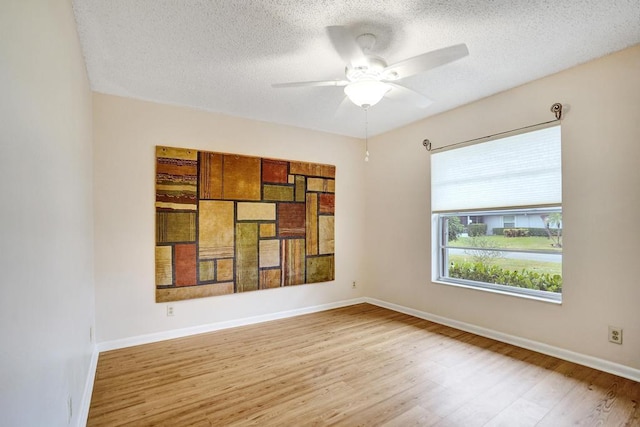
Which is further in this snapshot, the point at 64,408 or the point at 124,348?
the point at 124,348

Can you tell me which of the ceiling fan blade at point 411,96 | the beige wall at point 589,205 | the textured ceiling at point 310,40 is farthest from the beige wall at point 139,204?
the beige wall at point 589,205

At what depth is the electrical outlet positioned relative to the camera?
2562mm

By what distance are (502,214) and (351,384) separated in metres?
2.37

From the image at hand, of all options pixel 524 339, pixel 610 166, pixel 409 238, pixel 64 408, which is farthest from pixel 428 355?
pixel 64 408

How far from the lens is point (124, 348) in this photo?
10.6 ft

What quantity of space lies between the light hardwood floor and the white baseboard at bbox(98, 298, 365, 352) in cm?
10

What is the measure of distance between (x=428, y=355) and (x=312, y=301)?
1.89 meters

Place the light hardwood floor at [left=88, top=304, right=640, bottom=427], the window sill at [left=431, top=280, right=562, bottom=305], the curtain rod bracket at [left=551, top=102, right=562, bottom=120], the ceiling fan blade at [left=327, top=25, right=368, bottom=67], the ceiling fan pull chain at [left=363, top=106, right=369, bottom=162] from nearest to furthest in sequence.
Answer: the ceiling fan blade at [left=327, top=25, right=368, bottom=67]
the light hardwood floor at [left=88, top=304, right=640, bottom=427]
the curtain rod bracket at [left=551, top=102, right=562, bottom=120]
the window sill at [left=431, top=280, right=562, bottom=305]
the ceiling fan pull chain at [left=363, top=106, right=369, bottom=162]

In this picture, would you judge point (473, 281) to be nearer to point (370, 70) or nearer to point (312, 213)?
point (312, 213)

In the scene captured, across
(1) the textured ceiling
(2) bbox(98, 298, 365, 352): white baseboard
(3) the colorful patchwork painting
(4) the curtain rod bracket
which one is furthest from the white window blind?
(2) bbox(98, 298, 365, 352): white baseboard

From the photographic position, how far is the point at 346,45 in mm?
1985

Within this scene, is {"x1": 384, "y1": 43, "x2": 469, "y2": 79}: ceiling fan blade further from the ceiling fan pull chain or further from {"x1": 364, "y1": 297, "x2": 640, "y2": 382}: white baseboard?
{"x1": 364, "y1": 297, "x2": 640, "y2": 382}: white baseboard

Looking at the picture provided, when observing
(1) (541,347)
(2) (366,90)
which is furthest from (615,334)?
(2) (366,90)

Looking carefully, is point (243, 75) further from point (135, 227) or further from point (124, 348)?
Answer: point (124, 348)
